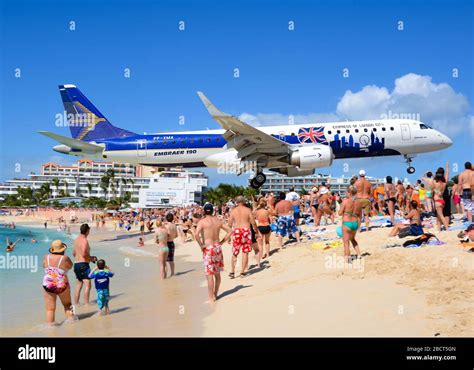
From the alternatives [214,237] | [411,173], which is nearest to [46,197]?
[411,173]

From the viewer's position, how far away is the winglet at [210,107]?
1951 centimetres

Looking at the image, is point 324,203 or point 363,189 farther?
point 324,203

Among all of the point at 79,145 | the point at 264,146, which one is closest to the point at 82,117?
the point at 79,145

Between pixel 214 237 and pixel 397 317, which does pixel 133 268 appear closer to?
pixel 214 237

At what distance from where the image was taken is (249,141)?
2236 centimetres

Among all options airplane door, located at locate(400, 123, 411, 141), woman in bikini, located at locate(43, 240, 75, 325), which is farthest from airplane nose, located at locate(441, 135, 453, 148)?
woman in bikini, located at locate(43, 240, 75, 325)

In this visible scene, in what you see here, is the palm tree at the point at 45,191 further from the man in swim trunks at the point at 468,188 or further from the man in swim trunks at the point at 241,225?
the man in swim trunks at the point at 468,188

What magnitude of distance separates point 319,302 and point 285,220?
6955 mm

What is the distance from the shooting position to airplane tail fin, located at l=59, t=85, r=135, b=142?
25.4 meters

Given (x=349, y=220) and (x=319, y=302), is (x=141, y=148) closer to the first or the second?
(x=349, y=220)

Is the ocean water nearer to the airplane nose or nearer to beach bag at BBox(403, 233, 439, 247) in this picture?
beach bag at BBox(403, 233, 439, 247)

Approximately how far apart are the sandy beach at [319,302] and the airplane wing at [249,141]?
9.81 metres
